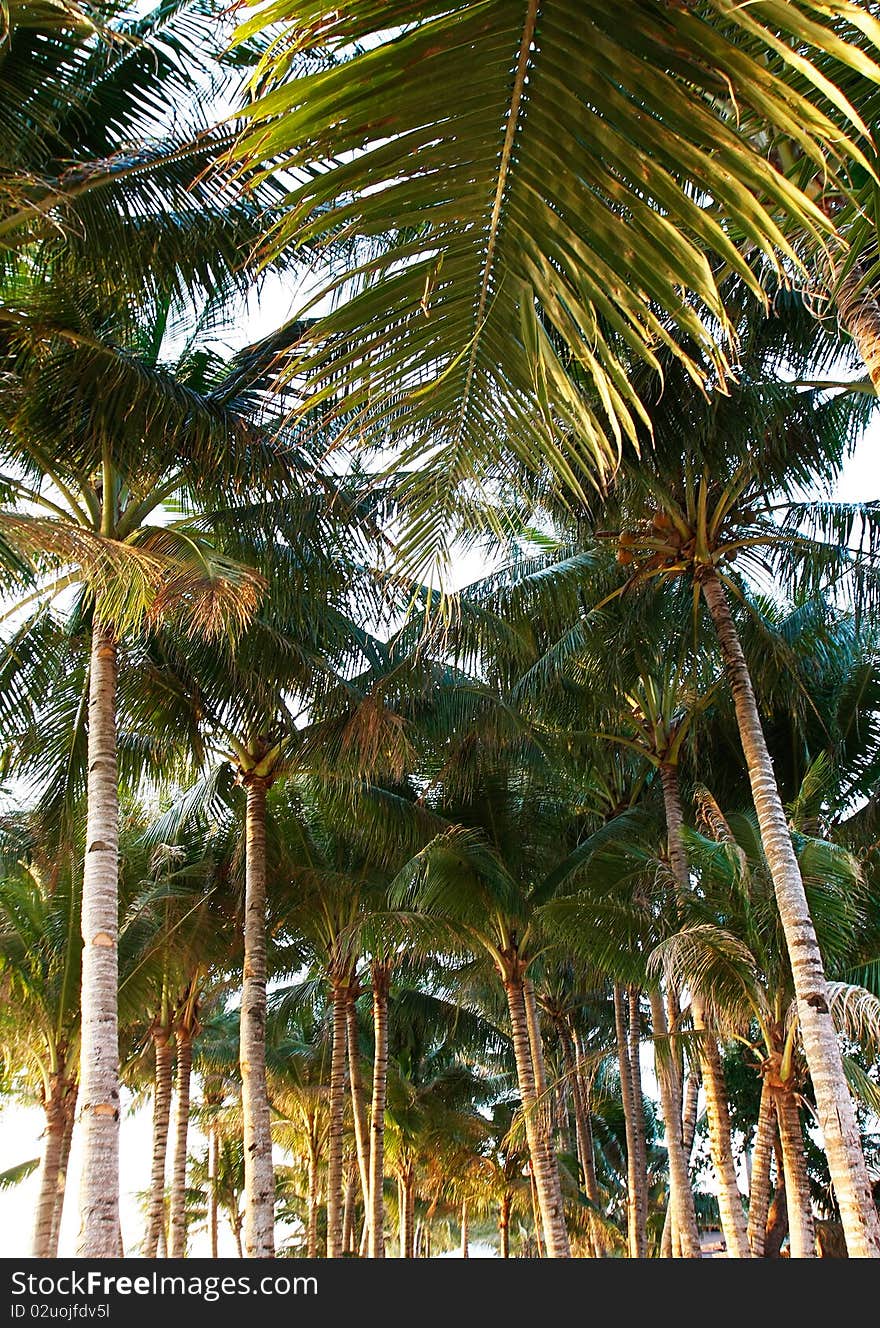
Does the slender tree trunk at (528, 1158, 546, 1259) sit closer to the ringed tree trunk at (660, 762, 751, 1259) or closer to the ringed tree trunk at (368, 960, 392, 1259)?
the ringed tree trunk at (368, 960, 392, 1259)

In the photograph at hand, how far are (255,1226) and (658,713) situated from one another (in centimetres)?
753

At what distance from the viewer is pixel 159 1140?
1791 cm

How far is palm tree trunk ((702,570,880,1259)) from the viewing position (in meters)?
7.36

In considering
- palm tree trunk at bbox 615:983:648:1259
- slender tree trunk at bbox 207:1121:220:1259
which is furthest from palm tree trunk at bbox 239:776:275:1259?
slender tree trunk at bbox 207:1121:220:1259

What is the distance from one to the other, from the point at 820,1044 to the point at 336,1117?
38.1ft

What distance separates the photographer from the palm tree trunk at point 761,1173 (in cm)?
1052

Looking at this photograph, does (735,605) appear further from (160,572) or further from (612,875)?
(160,572)

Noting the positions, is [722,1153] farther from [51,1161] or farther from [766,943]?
[51,1161]

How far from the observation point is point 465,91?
1263mm

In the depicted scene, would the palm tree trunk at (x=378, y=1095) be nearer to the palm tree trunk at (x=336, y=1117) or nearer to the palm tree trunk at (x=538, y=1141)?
the palm tree trunk at (x=336, y=1117)

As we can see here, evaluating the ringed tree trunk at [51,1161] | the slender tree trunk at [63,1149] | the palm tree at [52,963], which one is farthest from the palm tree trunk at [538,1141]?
the slender tree trunk at [63,1149]

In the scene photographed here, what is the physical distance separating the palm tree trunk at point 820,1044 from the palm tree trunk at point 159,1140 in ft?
42.1

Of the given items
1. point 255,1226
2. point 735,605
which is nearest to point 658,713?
point 735,605

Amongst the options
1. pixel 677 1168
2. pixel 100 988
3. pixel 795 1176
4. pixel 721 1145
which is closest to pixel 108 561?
pixel 100 988
